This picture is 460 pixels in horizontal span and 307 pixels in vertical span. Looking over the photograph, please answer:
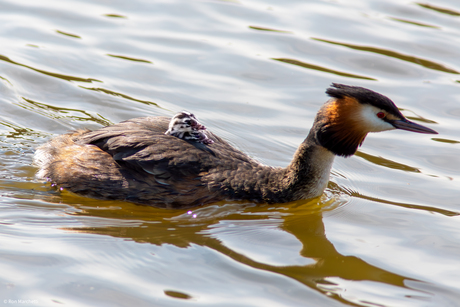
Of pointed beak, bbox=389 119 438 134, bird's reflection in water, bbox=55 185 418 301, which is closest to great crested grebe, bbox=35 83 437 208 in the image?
pointed beak, bbox=389 119 438 134

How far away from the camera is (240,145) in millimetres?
7906

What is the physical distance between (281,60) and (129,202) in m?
4.79

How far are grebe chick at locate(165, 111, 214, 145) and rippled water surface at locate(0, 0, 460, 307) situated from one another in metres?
0.78

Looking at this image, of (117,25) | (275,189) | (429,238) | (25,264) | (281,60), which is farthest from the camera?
(117,25)

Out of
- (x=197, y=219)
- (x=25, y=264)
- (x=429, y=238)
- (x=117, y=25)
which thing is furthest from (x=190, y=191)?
(x=117, y=25)

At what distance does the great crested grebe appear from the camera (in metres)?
6.14

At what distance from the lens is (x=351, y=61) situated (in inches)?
400

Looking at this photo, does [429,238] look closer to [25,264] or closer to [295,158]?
[295,158]

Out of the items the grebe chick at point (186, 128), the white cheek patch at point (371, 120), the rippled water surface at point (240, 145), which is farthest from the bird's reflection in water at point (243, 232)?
→ the white cheek patch at point (371, 120)

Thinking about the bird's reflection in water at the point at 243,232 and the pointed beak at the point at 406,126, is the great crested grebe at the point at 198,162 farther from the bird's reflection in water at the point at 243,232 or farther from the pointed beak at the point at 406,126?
the bird's reflection in water at the point at 243,232

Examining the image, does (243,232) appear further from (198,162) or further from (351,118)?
(351,118)

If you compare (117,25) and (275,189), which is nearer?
(275,189)

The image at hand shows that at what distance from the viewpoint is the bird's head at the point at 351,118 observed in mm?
6152

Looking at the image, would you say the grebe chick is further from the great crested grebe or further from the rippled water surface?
the rippled water surface
